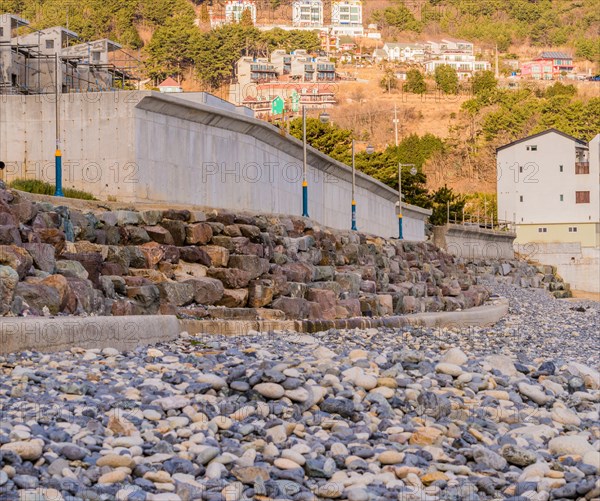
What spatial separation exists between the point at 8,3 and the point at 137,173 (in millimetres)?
166316

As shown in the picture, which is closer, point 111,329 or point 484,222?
point 111,329

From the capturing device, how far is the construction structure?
36000 millimetres

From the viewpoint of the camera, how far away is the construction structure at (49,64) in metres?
36.0

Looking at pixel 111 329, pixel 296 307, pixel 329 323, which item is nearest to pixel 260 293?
pixel 296 307

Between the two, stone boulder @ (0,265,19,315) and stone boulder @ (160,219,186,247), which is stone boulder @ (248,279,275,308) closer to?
stone boulder @ (160,219,186,247)

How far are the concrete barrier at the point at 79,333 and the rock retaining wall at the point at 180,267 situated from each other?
1383 millimetres

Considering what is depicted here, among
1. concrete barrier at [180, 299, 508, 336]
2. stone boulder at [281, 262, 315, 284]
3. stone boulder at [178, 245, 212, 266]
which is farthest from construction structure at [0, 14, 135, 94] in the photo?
concrete barrier at [180, 299, 508, 336]

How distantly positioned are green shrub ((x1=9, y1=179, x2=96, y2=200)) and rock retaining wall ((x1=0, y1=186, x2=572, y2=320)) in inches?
111

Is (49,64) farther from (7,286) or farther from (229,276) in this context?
(7,286)

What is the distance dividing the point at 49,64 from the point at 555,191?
169 ft

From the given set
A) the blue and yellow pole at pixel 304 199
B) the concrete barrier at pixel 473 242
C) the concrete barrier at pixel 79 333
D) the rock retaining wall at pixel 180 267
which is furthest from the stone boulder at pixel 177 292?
the concrete barrier at pixel 473 242

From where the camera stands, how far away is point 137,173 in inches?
880

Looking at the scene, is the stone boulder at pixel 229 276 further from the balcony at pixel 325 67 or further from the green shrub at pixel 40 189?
the balcony at pixel 325 67

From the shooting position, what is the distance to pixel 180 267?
18688 millimetres
